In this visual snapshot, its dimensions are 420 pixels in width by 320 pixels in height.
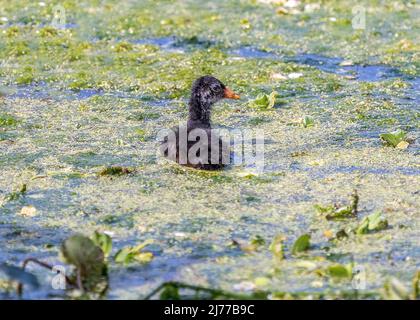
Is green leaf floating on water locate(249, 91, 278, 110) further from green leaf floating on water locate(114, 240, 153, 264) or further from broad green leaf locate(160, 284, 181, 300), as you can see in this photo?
broad green leaf locate(160, 284, 181, 300)

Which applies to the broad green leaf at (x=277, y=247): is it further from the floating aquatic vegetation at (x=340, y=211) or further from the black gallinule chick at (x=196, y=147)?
the black gallinule chick at (x=196, y=147)

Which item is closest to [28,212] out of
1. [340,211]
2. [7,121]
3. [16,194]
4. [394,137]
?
[16,194]

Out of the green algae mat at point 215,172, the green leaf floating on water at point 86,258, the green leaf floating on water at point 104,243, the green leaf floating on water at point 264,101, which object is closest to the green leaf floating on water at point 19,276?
the green algae mat at point 215,172

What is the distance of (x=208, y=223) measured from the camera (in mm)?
4793

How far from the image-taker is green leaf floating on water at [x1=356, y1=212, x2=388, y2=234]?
4.53 m

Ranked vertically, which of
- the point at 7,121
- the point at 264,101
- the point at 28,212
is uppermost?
the point at 264,101

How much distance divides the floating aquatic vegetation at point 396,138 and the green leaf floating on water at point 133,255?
230 cm

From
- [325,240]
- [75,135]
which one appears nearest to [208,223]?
[325,240]

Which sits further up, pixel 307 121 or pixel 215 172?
pixel 307 121

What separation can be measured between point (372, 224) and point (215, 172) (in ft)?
4.54

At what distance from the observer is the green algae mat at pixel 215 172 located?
4.15 meters

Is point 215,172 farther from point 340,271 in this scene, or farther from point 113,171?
point 340,271

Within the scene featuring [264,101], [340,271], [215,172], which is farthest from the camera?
[264,101]

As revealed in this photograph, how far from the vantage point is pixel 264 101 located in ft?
22.8
